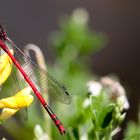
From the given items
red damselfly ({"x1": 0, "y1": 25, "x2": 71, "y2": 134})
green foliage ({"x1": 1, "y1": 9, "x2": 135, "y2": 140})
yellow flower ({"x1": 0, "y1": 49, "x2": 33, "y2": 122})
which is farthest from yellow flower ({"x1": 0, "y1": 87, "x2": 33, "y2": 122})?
red damselfly ({"x1": 0, "y1": 25, "x2": 71, "y2": 134})

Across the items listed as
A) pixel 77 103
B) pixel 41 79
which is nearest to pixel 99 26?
pixel 41 79

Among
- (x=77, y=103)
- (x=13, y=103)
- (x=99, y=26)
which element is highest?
(x=13, y=103)

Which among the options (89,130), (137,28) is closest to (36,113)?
(89,130)

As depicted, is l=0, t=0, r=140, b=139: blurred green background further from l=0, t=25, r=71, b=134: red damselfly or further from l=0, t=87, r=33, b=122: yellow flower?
l=0, t=87, r=33, b=122: yellow flower

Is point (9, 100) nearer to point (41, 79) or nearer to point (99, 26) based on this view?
point (41, 79)

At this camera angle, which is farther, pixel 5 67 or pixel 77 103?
pixel 77 103

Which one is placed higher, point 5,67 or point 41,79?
point 5,67

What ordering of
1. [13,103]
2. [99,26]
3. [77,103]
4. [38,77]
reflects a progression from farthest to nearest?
[99,26]
[38,77]
[77,103]
[13,103]

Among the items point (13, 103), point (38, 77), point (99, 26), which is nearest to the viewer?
point (13, 103)

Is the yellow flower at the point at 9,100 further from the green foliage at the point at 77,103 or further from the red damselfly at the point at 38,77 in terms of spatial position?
the red damselfly at the point at 38,77
